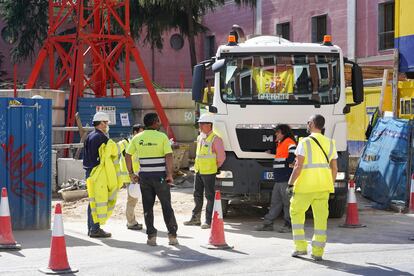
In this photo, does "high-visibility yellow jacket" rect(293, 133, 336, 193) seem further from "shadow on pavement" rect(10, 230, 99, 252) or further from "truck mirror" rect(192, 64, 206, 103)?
"truck mirror" rect(192, 64, 206, 103)

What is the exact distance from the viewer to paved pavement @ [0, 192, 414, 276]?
8.38m

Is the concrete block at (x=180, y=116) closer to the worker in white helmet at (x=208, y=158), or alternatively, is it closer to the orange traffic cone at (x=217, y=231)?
the worker in white helmet at (x=208, y=158)

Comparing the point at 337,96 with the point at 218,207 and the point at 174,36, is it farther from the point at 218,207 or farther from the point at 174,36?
the point at 174,36

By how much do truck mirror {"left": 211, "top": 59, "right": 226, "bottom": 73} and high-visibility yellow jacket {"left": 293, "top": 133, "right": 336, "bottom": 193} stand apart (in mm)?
3641

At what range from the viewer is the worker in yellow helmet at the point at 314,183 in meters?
8.88

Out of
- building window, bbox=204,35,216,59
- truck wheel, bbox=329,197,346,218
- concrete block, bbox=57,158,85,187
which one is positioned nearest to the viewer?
truck wheel, bbox=329,197,346,218

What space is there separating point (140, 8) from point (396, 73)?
15765 millimetres

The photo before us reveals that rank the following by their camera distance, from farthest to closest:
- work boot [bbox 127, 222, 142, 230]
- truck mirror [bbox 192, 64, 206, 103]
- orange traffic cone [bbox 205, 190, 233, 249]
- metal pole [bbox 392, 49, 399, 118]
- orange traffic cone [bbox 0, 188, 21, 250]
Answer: metal pole [bbox 392, 49, 399, 118], truck mirror [bbox 192, 64, 206, 103], work boot [bbox 127, 222, 142, 230], orange traffic cone [bbox 205, 190, 233, 249], orange traffic cone [bbox 0, 188, 21, 250]

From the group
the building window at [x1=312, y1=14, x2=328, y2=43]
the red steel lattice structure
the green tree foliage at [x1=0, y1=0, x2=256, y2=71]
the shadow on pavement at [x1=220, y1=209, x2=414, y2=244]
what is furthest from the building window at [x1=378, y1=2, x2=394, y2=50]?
the shadow on pavement at [x1=220, y1=209, x2=414, y2=244]

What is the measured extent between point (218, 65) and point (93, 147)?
2.83m

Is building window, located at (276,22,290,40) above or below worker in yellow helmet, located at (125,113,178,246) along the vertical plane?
above

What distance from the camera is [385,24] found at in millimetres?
30500

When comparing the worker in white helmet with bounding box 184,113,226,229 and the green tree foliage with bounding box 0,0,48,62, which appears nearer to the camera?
the worker in white helmet with bounding box 184,113,226,229

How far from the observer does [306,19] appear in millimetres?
34281
